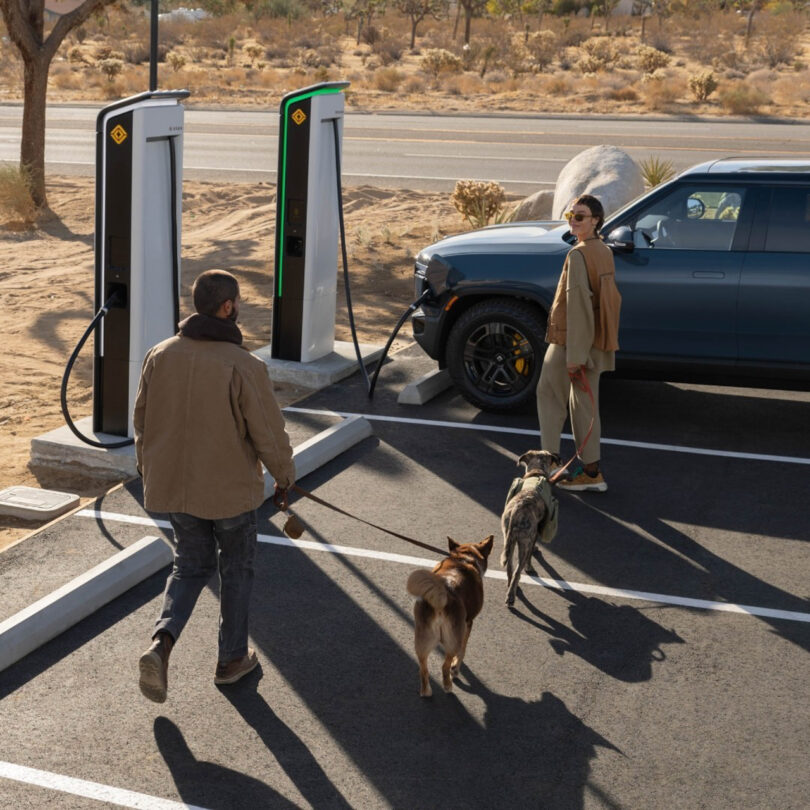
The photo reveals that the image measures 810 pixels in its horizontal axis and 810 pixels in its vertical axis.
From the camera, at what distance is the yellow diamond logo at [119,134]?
7.50 m

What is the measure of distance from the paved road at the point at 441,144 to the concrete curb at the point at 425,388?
36.8ft

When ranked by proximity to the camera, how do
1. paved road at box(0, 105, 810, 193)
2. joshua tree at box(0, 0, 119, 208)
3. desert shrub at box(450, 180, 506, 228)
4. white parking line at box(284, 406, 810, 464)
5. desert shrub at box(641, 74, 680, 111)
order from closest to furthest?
white parking line at box(284, 406, 810, 464), desert shrub at box(450, 180, 506, 228), joshua tree at box(0, 0, 119, 208), paved road at box(0, 105, 810, 193), desert shrub at box(641, 74, 680, 111)

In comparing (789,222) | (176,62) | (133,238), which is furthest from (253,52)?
(133,238)

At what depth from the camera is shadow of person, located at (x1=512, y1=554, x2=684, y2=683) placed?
5.55 metres

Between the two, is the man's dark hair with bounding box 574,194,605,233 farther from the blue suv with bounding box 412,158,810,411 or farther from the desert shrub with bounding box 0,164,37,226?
the desert shrub with bounding box 0,164,37,226

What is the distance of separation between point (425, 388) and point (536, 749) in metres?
5.20

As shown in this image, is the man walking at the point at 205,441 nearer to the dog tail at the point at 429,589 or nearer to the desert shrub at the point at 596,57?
the dog tail at the point at 429,589

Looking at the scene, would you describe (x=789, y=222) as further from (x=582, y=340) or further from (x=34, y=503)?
(x=34, y=503)

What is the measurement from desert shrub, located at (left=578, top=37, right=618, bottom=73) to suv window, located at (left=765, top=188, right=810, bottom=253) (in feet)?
130

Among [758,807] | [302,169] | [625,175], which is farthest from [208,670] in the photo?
[625,175]

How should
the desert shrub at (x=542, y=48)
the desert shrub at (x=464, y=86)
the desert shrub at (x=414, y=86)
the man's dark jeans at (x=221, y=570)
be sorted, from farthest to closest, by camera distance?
the desert shrub at (x=542, y=48)
the desert shrub at (x=414, y=86)
the desert shrub at (x=464, y=86)
the man's dark jeans at (x=221, y=570)

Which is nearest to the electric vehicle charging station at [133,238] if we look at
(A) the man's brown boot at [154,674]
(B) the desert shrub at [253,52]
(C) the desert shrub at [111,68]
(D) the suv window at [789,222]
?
(A) the man's brown boot at [154,674]

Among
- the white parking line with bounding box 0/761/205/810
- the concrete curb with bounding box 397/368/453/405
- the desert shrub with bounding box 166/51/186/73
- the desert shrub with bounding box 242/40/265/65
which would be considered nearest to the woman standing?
the concrete curb with bounding box 397/368/453/405

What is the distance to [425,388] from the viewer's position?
9758 millimetres
